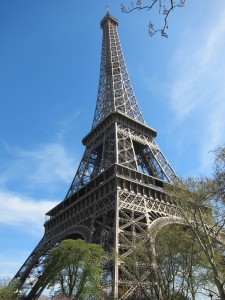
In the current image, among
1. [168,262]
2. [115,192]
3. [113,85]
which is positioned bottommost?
[168,262]

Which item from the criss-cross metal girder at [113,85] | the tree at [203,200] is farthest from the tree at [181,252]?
the criss-cross metal girder at [113,85]

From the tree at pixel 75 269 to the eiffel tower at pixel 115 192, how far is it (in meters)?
1.60

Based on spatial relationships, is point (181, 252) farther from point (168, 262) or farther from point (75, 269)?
point (75, 269)

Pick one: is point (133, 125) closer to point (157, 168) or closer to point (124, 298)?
point (157, 168)

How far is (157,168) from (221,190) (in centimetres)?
2980

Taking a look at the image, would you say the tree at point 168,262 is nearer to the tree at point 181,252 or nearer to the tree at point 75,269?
the tree at point 181,252

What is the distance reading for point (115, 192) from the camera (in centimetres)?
3412

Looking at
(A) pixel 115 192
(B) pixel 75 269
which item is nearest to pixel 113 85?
(A) pixel 115 192

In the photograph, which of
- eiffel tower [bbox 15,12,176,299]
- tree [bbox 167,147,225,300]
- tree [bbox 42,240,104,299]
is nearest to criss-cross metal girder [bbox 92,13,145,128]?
eiffel tower [bbox 15,12,176,299]

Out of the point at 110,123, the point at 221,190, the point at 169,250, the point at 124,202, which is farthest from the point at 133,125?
the point at 221,190

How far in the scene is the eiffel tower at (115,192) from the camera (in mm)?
29625

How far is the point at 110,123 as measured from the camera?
4916 centimetres

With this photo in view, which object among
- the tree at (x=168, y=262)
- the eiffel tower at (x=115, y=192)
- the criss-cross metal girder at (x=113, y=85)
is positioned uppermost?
the criss-cross metal girder at (x=113, y=85)

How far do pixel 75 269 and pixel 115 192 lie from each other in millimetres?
10006
